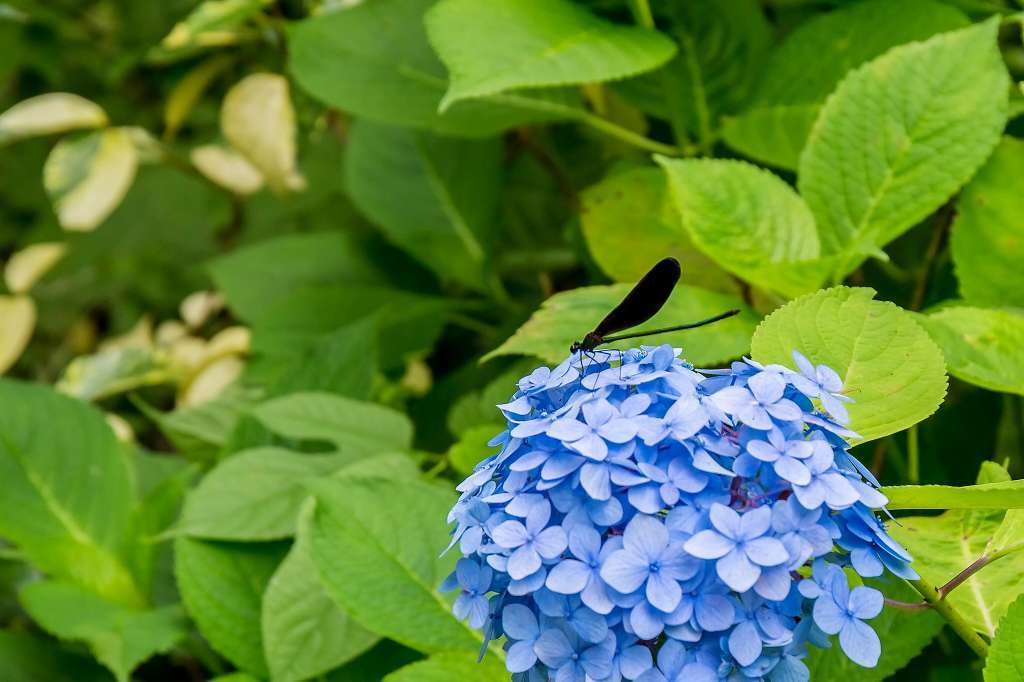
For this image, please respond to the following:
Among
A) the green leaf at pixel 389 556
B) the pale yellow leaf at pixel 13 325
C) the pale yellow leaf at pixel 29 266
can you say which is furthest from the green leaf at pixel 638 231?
the pale yellow leaf at pixel 29 266

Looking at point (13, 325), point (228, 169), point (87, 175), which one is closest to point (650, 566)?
point (87, 175)

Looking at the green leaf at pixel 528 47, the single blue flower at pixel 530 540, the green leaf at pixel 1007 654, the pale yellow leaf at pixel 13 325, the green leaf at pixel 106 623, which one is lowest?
the pale yellow leaf at pixel 13 325

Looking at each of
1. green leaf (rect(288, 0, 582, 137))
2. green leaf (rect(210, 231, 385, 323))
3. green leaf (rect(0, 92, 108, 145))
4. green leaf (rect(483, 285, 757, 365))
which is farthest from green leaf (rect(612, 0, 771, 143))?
green leaf (rect(0, 92, 108, 145))

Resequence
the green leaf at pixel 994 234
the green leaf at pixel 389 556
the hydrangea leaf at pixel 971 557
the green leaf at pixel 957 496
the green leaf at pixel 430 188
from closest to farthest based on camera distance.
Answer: the green leaf at pixel 957 496, the hydrangea leaf at pixel 971 557, the green leaf at pixel 389 556, the green leaf at pixel 994 234, the green leaf at pixel 430 188

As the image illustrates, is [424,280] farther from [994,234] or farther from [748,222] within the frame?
[994,234]

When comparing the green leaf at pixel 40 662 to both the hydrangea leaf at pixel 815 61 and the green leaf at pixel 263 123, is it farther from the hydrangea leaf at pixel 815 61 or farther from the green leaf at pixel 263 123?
the hydrangea leaf at pixel 815 61

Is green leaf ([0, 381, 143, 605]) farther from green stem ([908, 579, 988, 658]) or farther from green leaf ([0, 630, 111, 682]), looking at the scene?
green stem ([908, 579, 988, 658])
